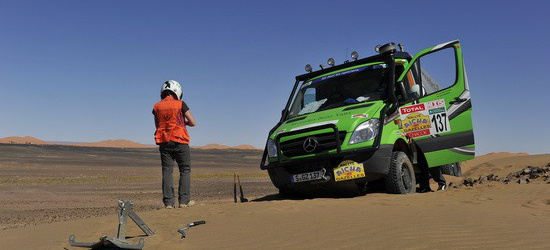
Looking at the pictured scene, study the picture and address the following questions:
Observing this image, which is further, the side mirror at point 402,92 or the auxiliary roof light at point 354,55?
the auxiliary roof light at point 354,55

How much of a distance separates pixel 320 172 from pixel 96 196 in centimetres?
756

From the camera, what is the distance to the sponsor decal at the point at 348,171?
7.32 metres

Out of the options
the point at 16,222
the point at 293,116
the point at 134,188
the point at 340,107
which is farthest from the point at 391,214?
the point at 134,188

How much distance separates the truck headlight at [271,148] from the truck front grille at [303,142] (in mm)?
190

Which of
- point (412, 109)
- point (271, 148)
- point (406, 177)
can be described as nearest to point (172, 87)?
point (271, 148)

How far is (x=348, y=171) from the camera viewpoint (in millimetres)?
7359

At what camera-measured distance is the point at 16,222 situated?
8281 millimetres

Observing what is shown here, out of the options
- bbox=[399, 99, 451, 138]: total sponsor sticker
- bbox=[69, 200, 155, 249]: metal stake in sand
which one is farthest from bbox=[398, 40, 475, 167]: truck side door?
bbox=[69, 200, 155, 249]: metal stake in sand

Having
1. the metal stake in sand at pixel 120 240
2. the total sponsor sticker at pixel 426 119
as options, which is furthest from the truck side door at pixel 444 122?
the metal stake in sand at pixel 120 240

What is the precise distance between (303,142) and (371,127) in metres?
1.08

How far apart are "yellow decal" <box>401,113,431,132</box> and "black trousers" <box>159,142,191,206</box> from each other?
145 inches

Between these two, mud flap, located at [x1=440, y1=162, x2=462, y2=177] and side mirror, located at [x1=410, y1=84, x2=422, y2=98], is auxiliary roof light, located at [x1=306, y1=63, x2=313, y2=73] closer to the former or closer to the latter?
side mirror, located at [x1=410, y1=84, x2=422, y2=98]

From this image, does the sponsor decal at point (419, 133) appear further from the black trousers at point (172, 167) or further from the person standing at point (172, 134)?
the black trousers at point (172, 167)

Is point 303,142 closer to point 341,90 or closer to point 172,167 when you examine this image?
point 341,90
